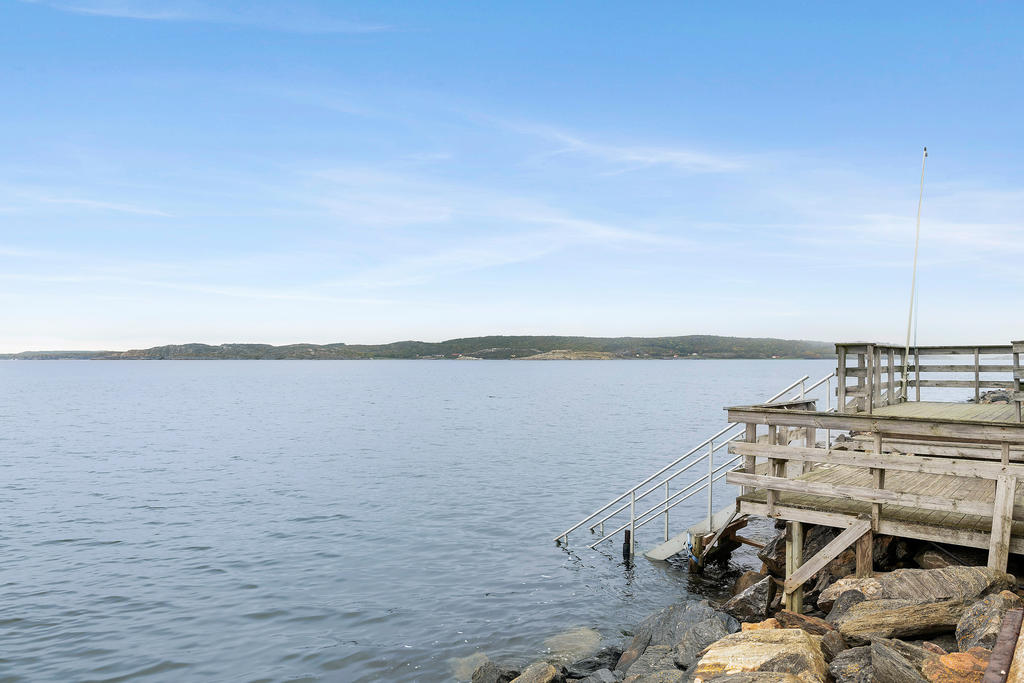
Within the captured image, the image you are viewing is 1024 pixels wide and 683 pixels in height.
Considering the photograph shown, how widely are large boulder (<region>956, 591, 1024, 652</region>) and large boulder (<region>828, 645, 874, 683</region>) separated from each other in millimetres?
821

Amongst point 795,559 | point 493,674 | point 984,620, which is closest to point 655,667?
point 493,674

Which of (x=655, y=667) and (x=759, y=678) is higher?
(x=759, y=678)

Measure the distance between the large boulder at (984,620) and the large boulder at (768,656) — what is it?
1256 millimetres

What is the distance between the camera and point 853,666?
6.32 m

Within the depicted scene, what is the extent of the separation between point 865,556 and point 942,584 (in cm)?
178

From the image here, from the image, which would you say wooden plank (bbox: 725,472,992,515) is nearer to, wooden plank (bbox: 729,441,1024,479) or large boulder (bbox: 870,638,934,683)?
wooden plank (bbox: 729,441,1024,479)

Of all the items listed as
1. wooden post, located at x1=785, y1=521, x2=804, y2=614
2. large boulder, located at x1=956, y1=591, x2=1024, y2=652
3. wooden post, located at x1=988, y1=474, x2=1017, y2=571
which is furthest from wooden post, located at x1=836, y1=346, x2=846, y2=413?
large boulder, located at x1=956, y1=591, x2=1024, y2=652

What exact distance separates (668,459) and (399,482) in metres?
12.9

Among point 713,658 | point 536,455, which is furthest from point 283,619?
point 536,455

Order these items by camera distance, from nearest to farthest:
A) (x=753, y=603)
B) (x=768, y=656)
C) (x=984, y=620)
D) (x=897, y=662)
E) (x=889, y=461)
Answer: (x=897, y=662) < (x=984, y=620) < (x=768, y=656) < (x=889, y=461) < (x=753, y=603)

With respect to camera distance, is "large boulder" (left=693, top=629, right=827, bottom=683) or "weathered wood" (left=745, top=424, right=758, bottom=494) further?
"weathered wood" (left=745, top=424, right=758, bottom=494)

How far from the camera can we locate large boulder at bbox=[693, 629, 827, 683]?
6250 millimetres

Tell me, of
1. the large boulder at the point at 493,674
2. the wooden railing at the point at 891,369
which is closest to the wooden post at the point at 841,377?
the wooden railing at the point at 891,369

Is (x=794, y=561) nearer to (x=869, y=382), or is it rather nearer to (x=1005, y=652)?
(x=869, y=382)
